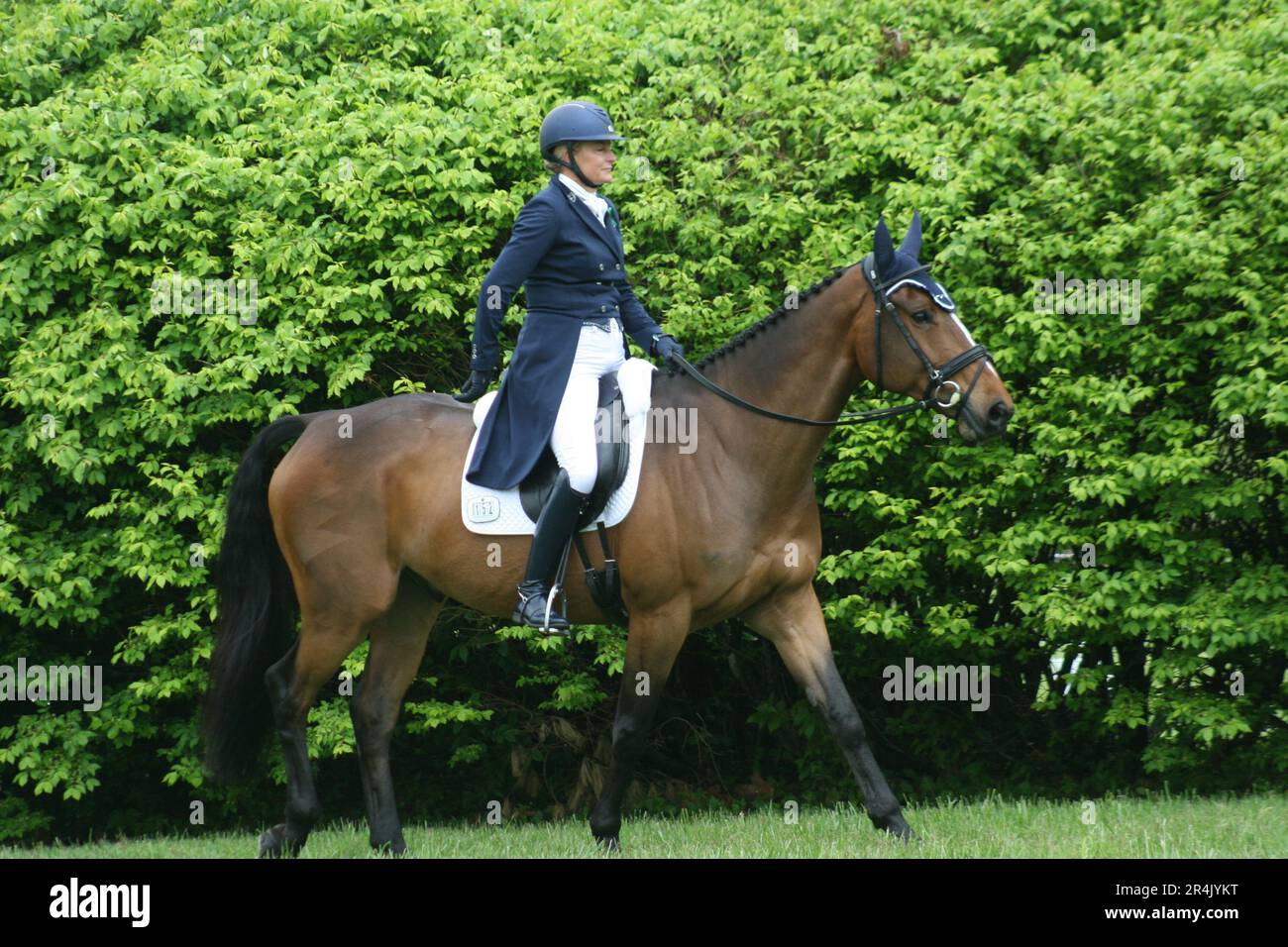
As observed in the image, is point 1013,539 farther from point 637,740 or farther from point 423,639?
point 423,639

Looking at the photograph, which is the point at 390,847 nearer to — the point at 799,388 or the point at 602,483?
the point at 602,483

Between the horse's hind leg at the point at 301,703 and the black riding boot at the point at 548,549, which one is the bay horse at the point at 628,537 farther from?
the black riding boot at the point at 548,549

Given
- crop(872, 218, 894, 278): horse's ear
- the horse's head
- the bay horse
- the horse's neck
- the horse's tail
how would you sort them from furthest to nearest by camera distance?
1. the horse's tail
2. the horse's neck
3. the bay horse
4. crop(872, 218, 894, 278): horse's ear
5. the horse's head

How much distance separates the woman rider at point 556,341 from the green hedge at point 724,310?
185cm

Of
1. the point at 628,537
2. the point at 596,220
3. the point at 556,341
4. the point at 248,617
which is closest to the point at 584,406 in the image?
the point at 556,341

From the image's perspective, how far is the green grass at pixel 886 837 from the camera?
5.86 m

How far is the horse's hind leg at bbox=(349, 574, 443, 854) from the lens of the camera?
691 cm

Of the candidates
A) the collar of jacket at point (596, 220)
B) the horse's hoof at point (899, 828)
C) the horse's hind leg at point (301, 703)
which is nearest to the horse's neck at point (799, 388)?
the collar of jacket at point (596, 220)

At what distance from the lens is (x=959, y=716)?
941cm

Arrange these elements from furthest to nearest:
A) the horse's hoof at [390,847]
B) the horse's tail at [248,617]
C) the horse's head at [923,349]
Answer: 1. the horse's tail at [248,617]
2. the horse's hoof at [390,847]
3. the horse's head at [923,349]

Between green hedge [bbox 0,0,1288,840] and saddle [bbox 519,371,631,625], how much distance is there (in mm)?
2047

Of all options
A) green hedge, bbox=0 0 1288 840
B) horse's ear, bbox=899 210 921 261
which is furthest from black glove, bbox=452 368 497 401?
green hedge, bbox=0 0 1288 840

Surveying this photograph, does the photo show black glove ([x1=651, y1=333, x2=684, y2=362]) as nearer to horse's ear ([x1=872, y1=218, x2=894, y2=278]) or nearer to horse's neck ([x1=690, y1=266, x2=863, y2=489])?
horse's neck ([x1=690, y1=266, x2=863, y2=489])

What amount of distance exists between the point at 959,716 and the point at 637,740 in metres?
3.89
